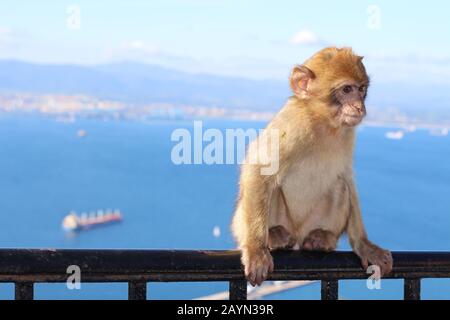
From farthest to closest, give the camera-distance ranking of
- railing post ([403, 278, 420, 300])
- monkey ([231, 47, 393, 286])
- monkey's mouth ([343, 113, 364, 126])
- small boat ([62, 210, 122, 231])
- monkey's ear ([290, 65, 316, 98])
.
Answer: small boat ([62, 210, 122, 231])
monkey's ear ([290, 65, 316, 98])
monkey's mouth ([343, 113, 364, 126])
monkey ([231, 47, 393, 286])
railing post ([403, 278, 420, 300])

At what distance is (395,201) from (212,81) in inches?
3020

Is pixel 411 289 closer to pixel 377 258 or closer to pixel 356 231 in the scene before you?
pixel 377 258

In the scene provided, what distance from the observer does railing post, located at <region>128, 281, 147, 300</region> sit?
1471mm

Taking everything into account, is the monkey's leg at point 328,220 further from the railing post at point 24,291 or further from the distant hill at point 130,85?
the distant hill at point 130,85

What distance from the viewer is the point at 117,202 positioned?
72.9 meters

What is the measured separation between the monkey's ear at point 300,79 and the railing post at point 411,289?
4.99ft

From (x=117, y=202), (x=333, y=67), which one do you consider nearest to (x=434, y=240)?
(x=117, y=202)

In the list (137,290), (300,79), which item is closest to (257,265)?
(137,290)

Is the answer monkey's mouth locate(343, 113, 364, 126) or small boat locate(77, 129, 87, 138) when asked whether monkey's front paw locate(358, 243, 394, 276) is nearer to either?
monkey's mouth locate(343, 113, 364, 126)

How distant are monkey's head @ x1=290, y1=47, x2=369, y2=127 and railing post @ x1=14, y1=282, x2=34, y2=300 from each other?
185 cm

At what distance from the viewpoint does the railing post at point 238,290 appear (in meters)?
1.57

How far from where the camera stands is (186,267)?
151 centimetres

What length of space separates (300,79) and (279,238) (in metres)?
0.75

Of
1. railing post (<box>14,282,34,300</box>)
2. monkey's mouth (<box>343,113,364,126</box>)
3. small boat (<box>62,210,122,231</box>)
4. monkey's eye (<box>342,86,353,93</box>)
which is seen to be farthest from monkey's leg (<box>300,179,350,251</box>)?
small boat (<box>62,210,122,231</box>)
